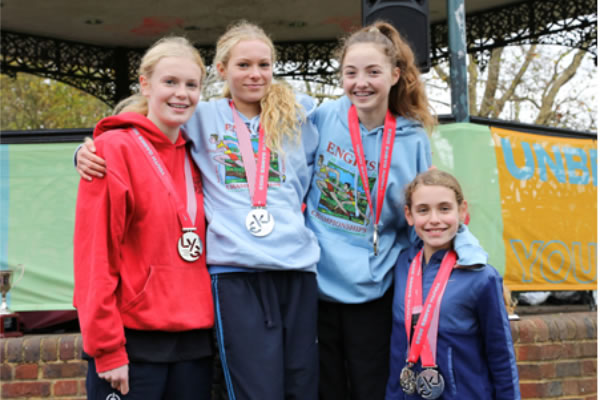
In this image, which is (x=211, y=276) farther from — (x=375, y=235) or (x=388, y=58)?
(x=388, y=58)

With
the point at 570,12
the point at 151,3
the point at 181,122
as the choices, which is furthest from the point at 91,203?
the point at 570,12

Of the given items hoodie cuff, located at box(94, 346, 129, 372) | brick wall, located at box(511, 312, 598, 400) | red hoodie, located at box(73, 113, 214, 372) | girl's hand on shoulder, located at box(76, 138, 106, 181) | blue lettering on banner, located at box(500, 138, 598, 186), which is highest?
blue lettering on banner, located at box(500, 138, 598, 186)

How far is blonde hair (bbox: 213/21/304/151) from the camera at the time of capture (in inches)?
93.4

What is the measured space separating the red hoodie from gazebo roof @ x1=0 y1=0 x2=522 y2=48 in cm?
624

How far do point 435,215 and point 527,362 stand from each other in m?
2.20

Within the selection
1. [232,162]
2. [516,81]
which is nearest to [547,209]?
[232,162]

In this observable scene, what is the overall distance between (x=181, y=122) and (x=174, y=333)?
740 millimetres

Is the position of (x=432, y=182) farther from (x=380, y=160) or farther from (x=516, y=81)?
(x=516, y=81)

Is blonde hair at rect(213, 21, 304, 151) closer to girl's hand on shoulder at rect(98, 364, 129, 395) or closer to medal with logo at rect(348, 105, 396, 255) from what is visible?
medal with logo at rect(348, 105, 396, 255)

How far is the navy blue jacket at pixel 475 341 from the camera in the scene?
7.48 ft

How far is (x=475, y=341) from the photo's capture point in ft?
7.63

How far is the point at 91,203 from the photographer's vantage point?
211 cm

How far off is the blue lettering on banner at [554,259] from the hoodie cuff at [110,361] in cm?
320

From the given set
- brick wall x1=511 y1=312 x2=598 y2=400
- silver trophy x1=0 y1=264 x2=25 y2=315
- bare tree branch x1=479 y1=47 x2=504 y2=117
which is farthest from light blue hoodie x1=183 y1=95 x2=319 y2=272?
bare tree branch x1=479 y1=47 x2=504 y2=117
